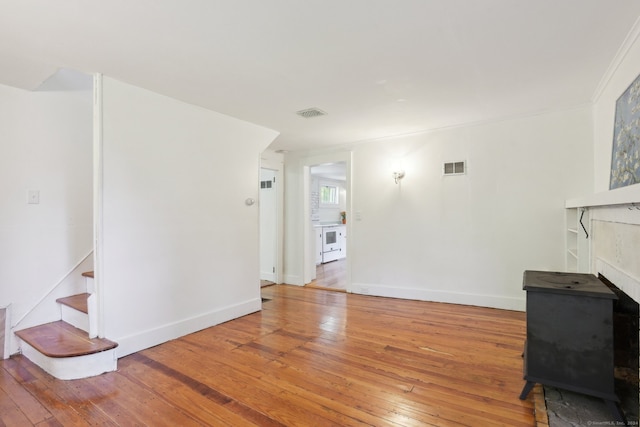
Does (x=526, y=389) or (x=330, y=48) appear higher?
(x=330, y=48)

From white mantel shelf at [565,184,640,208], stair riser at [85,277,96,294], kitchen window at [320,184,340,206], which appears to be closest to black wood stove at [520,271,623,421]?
white mantel shelf at [565,184,640,208]

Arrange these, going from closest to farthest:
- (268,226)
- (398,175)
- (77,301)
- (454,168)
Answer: (77,301), (454,168), (398,175), (268,226)

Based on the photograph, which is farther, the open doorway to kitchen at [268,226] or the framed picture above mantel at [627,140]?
the open doorway to kitchen at [268,226]

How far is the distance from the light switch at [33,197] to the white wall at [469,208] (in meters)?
3.71

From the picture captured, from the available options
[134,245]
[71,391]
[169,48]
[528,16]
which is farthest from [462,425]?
[169,48]

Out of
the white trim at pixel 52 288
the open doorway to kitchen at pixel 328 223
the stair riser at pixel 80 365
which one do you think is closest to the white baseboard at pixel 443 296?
the open doorway to kitchen at pixel 328 223

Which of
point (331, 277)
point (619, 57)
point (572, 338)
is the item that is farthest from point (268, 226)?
point (619, 57)

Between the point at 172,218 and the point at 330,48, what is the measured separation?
6.99 feet

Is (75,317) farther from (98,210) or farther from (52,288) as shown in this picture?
(98,210)

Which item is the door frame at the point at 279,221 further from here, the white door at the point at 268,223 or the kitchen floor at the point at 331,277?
the kitchen floor at the point at 331,277

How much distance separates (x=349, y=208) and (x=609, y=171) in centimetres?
303

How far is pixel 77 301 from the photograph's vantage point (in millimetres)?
2918

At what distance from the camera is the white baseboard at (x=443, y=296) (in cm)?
376

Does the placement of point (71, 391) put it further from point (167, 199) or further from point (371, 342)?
point (371, 342)
